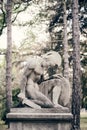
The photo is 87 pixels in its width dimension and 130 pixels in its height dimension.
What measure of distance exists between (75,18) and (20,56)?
47.2 ft

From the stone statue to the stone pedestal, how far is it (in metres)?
0.23

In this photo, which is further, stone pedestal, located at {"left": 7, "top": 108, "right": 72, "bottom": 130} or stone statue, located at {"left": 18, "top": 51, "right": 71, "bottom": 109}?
stone statue, located at {"left": 18, "top": 51, "right": 71, "bottom": 109}

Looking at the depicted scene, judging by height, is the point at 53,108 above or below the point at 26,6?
below

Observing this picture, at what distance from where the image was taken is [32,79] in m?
11.5

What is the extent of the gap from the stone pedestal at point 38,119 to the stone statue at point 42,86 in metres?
0.23

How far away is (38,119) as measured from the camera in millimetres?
10883

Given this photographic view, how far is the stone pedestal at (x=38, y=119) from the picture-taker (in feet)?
35.6

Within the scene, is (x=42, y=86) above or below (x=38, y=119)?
above

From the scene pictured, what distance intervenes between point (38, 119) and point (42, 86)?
3.25 ft

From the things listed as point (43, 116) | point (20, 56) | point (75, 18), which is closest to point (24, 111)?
point (43, 116)

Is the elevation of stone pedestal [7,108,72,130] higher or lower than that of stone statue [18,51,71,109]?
lower

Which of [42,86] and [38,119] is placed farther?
[42,86]

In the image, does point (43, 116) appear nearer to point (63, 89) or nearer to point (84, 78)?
point (63, 89)

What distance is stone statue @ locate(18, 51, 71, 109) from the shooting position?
11.2 metres
